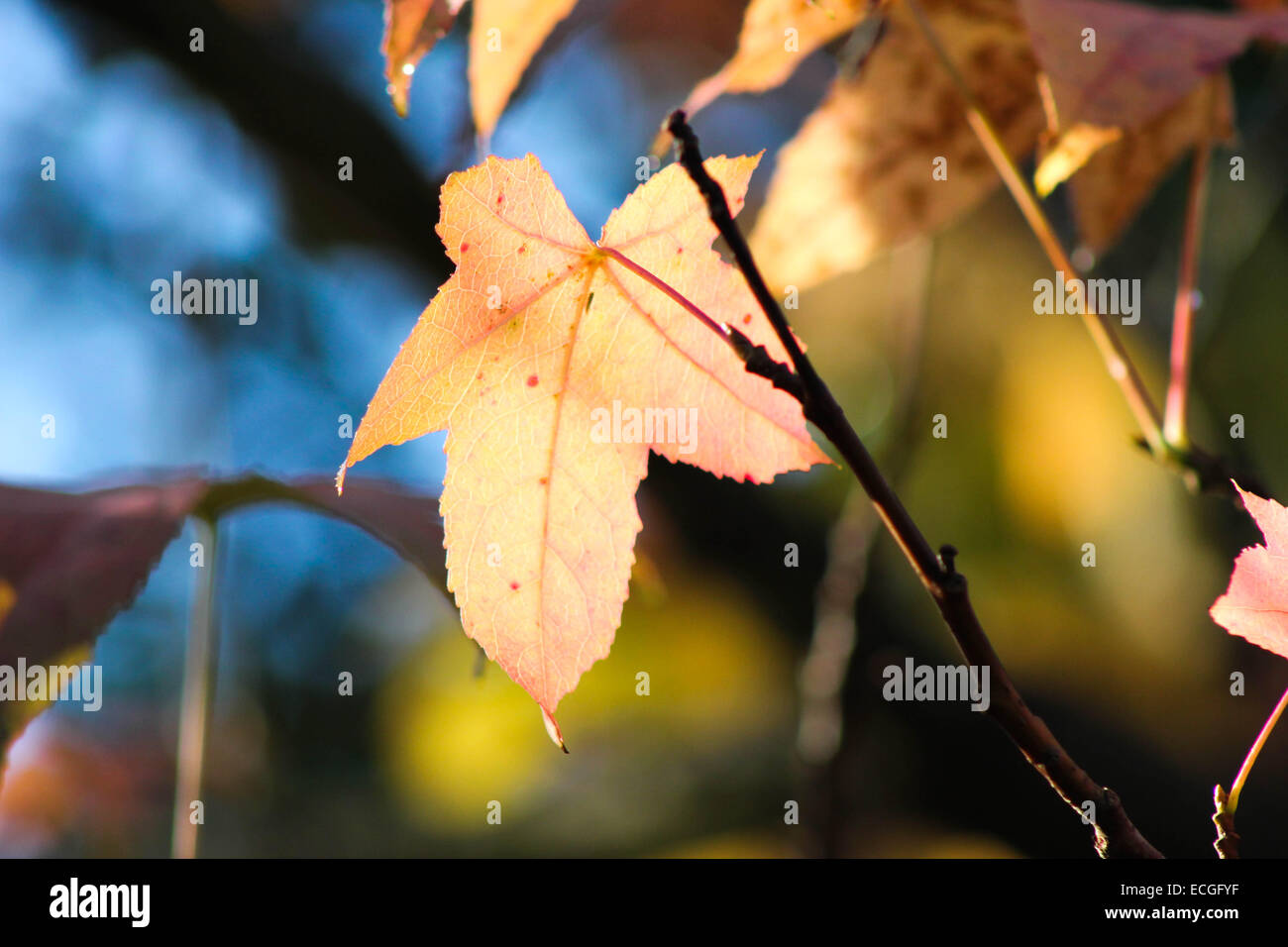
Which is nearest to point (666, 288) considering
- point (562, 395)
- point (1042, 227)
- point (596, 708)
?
point (562, 395)

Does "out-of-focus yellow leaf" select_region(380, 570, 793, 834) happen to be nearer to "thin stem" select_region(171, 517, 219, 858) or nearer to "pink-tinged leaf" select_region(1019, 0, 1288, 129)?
"thin stem" select_region(171, 517, 219, 858)

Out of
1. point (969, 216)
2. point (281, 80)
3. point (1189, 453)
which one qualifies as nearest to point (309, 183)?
point (281, 80)

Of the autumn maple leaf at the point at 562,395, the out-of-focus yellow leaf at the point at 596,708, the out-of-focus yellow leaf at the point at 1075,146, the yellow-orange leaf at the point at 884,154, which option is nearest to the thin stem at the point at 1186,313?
the yellow-orange leaf at the point at 884,154

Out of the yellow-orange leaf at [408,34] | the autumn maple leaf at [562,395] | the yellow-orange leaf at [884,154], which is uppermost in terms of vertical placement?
the yellow-orange leaf at [884,154]

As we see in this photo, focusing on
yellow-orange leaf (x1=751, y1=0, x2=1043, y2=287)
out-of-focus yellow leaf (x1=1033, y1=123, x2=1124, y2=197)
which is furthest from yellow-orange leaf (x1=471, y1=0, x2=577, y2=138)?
out-of-focus yellow leaf (x1=1033, y1=123, x2=1124, y2=197)

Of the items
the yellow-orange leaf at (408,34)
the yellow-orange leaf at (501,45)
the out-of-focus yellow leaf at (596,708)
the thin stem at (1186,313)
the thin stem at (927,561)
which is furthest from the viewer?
the out-of-focus yellow leaf at (596,708)

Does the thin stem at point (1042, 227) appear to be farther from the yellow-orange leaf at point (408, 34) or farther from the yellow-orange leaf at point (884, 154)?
the yellow-orange leaf at point (408, 34)

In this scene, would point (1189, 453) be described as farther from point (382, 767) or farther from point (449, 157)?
point (382, 767)
